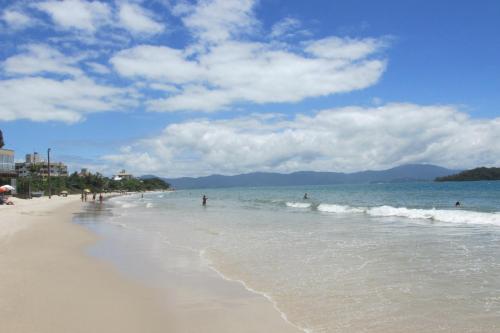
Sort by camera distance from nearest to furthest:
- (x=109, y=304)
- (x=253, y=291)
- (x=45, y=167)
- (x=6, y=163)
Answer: (x=109, y=304)
(x=253, y=291)
(x=6, y=163)
(x=45, y=167)

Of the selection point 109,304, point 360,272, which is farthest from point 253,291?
point 360,272

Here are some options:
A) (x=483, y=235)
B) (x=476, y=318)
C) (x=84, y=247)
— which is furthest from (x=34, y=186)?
(x=476, y=318)

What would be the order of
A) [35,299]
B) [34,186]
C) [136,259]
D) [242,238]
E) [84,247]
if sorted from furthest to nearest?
[34,186]
[242,238]
[84,247]
[136,259]
[35,299]

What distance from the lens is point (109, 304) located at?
7.57 meters

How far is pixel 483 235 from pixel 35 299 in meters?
16.3

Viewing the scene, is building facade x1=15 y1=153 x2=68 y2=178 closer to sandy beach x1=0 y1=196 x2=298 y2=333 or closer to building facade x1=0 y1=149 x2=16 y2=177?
building facade x1=0 y1=149 x2=16 y2=177

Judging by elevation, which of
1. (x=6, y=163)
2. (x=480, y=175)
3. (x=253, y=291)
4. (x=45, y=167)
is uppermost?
(x=45, y=167)

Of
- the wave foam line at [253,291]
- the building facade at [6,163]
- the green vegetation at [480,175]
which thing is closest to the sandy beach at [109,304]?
the wave foam line at [253,291]

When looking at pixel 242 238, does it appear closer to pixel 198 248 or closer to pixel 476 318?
pixel 198 248

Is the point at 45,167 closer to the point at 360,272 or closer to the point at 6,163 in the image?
the point at 6,163

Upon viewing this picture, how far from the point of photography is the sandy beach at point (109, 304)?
20.8 feet

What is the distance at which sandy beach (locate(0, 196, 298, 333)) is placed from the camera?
6344 millimetres

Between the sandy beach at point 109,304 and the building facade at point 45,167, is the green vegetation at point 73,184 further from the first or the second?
the sandy beach at point 109,304

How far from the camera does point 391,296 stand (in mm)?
8156
